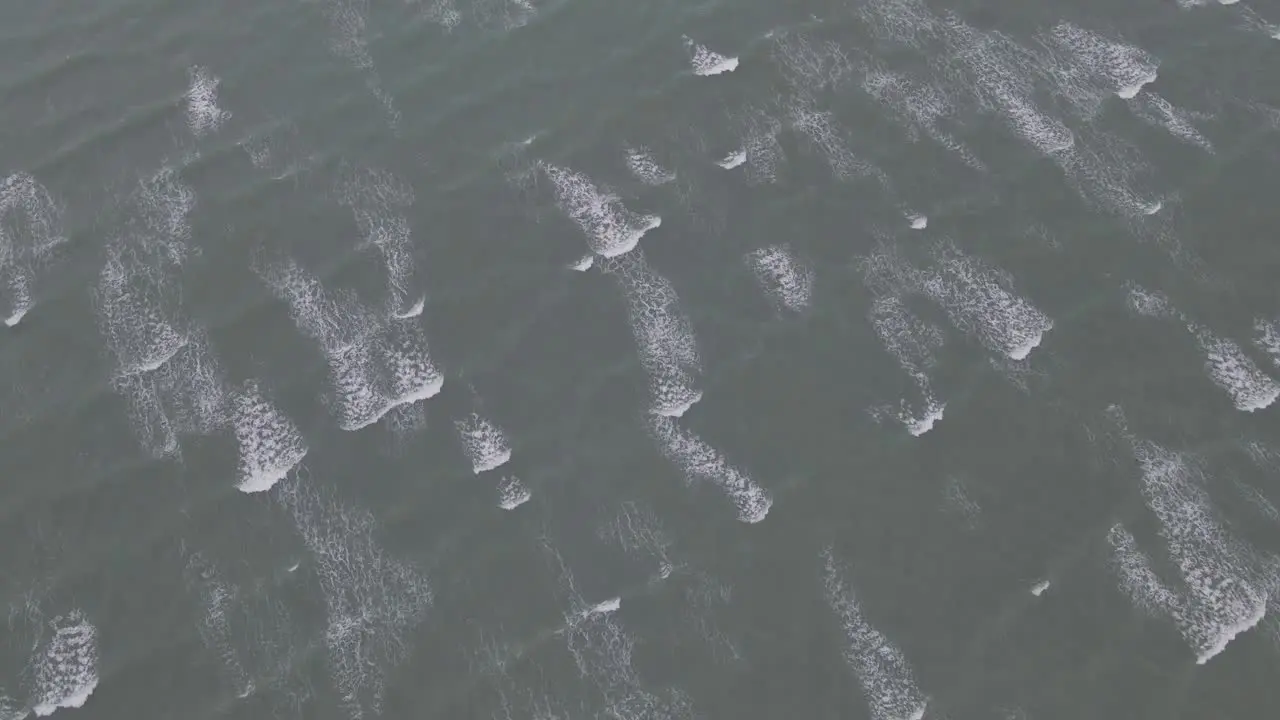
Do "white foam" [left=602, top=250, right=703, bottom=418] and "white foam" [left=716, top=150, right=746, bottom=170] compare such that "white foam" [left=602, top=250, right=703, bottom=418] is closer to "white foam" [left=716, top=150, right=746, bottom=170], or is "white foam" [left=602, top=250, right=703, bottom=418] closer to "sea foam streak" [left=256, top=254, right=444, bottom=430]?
"white foam" [left=716, top=150, right=746, bottom=170]

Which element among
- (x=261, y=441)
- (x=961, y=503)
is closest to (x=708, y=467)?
(x=961, y=503)

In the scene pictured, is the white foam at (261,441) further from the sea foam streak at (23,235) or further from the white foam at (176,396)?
the sea foam streak at (23,235)

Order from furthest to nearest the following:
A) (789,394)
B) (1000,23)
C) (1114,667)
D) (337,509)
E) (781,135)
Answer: (1000,23) < (781,135) < (789,394) < (337,509) < (1114,667)

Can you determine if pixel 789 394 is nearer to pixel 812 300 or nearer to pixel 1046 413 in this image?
pixel 812 300

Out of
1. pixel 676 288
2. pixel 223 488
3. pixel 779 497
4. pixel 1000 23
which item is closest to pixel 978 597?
pixel 779 497

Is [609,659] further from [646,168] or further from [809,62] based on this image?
[809,62]

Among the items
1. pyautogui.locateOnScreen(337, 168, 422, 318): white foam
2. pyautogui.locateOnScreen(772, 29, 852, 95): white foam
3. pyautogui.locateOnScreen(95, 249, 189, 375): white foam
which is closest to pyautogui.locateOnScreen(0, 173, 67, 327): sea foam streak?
pyautogui.locateOnScreen(95, 249, 189, 375): white foam

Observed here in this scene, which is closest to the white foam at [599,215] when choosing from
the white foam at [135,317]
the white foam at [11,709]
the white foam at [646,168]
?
the white foam at [646,168]
